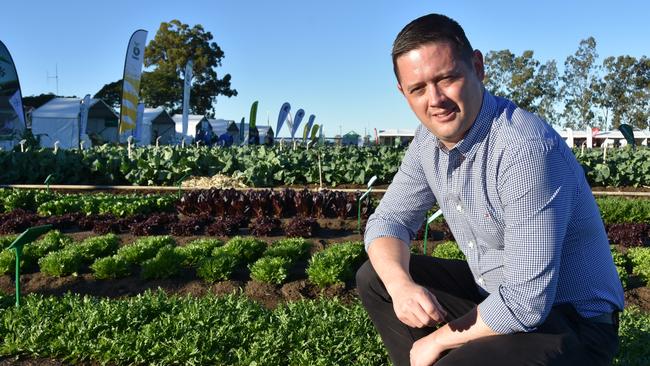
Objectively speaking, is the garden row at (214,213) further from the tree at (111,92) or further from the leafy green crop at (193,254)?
the tree at (111,92)

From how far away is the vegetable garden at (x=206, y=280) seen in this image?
311cm

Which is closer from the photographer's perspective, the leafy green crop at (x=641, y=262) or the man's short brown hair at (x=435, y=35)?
the man's short brown hair at (x=435, y=35)

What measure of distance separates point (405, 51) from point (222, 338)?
1927 millimetres

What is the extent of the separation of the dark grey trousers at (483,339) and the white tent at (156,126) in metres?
36.2

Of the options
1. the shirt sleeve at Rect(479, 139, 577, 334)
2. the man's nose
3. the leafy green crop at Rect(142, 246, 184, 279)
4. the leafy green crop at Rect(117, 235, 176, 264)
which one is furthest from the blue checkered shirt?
the leafy green crop at Rect(117, 235, 176, 264)

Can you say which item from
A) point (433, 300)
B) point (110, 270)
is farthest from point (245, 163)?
point (433, 300)

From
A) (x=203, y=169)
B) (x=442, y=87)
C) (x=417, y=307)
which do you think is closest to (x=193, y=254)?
(x=417, y=307)

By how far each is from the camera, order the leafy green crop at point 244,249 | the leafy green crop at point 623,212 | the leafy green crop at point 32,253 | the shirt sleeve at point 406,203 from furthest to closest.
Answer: the leafy green crop at point 623,212 → the leafy green crop at point 244,249 → the leafy green crop at point 32,253 → the shirt sleeve at point 406,203

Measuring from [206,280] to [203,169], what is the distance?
8486 mm

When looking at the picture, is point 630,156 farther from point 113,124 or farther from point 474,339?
point 113,124

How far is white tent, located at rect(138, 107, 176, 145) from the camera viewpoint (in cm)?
3794

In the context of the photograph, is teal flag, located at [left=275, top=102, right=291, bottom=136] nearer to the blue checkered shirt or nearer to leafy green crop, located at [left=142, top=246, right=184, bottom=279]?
leafy green crop, located at [left=142, top=246, right=184, bottom=279]

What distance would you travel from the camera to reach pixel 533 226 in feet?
6.13

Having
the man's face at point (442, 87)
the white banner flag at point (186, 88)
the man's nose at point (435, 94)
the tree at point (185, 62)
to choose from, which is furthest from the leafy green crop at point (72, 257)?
the tree at point (185, 62)
